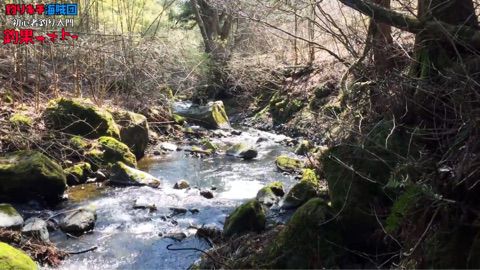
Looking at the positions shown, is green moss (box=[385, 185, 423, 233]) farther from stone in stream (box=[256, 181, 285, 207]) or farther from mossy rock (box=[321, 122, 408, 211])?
stone in stream (box=[256, 181, 285, 207])

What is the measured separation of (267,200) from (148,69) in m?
5.86

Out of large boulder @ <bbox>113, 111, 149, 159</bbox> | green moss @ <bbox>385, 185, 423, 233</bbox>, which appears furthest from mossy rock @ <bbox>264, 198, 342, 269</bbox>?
large boulder @ <bbox>113, 111, 149, 159</bbox>

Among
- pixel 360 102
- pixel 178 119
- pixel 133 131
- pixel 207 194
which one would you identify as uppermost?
pixel 360 102

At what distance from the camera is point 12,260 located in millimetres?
4301

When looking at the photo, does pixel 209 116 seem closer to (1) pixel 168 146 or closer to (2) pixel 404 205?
(1) pixel 168 146

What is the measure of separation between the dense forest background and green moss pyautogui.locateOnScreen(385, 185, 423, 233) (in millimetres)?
10

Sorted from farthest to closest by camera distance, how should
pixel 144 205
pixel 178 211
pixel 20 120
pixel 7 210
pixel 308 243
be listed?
pixel 20 120
pixel 144 205
pixel 178 211
pixel 7 210
pixel 308 243

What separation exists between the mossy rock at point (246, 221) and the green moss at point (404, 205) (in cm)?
263

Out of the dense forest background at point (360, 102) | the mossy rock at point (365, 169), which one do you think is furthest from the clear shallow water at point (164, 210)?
the mossy rock at point (365, 169)

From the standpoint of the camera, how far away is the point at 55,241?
19.2ft

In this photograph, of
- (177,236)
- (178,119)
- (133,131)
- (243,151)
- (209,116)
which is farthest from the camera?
(209,116)

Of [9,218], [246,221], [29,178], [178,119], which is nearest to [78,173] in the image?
[29,178]

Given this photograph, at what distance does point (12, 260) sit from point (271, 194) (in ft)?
12.8

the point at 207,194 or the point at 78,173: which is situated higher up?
the point at 78,173
